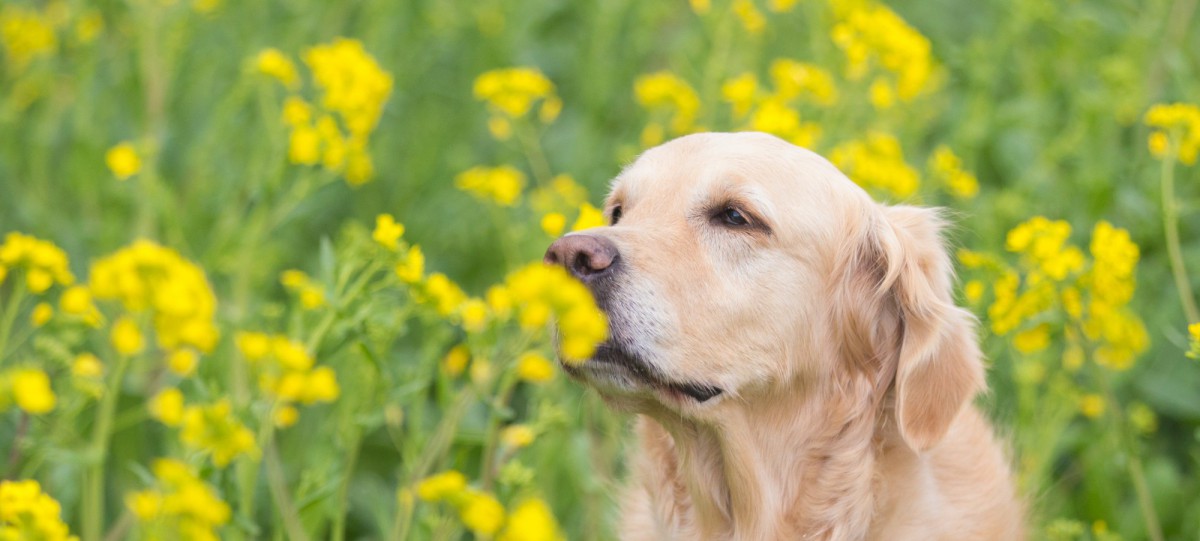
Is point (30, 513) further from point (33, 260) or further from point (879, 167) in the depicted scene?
point (879, 167)

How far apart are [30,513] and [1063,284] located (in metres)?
2.21

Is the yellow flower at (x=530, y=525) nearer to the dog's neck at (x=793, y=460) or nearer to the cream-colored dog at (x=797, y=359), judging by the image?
the cream-colored dog at (x=797, y=359)

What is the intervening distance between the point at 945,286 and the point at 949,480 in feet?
1.52

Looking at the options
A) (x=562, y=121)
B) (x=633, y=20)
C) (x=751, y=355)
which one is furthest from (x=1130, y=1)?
(x=751, y=355)

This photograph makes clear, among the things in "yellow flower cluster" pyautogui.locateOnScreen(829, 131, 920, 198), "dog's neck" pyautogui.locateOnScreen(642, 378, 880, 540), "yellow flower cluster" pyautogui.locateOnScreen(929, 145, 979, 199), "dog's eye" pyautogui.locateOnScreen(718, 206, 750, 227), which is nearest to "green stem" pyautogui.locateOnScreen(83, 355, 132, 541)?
"dog's neck" pyautogui.locateOnScreen(642, 378, 880, 540)

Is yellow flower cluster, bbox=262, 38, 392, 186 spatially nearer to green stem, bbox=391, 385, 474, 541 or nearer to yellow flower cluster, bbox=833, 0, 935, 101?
green stem, bbox=391, 385, 474, 541

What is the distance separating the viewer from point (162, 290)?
54.7 inches

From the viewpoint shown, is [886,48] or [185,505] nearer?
A: [185,505]

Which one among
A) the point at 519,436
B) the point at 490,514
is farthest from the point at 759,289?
the point at 490,514

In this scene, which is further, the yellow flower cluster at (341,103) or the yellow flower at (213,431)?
the yellow flower cluster at (341,103)

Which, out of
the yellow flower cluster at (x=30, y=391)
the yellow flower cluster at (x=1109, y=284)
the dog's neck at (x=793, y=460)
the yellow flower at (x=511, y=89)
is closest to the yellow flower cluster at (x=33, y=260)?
the yellow flower cluster at (x=30, y=391)

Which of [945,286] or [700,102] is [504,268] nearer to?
[700,102]

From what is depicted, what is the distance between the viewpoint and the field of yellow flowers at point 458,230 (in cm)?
229

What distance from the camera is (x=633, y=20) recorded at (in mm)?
5762
